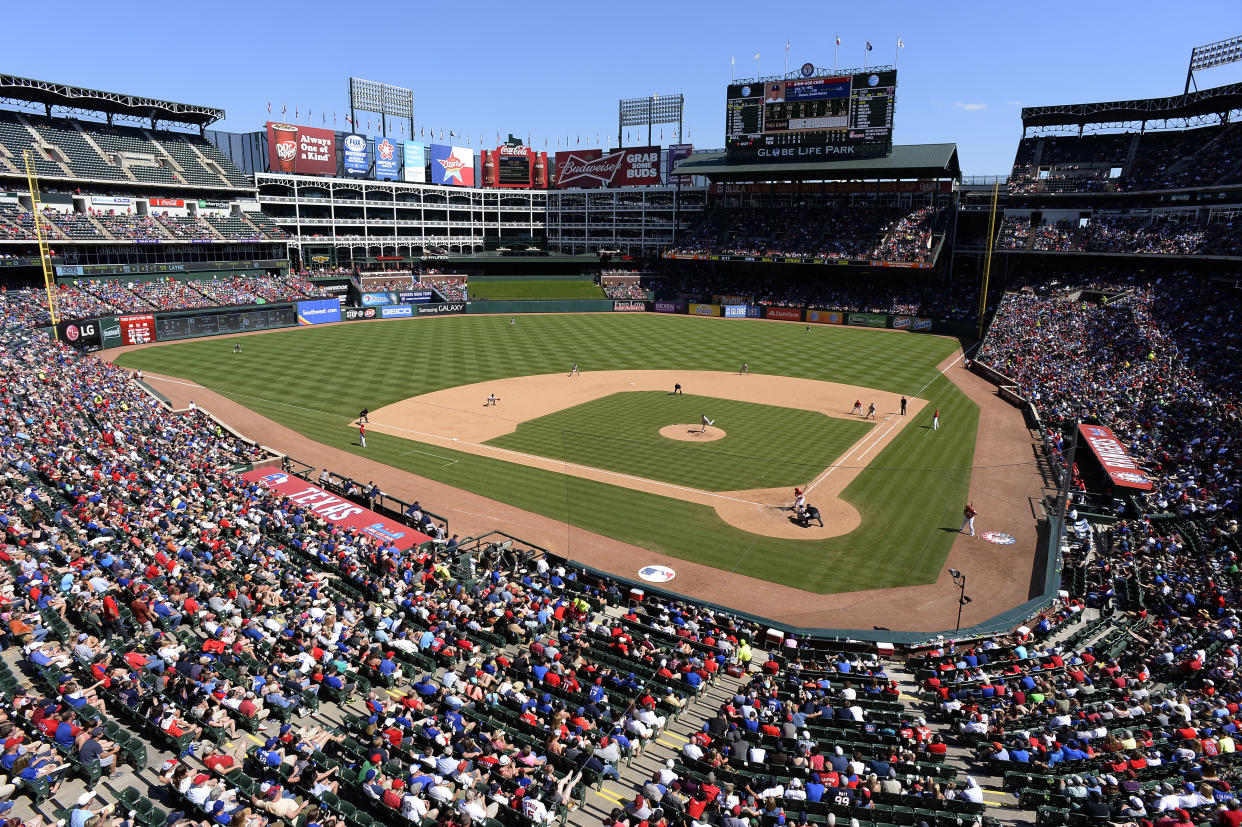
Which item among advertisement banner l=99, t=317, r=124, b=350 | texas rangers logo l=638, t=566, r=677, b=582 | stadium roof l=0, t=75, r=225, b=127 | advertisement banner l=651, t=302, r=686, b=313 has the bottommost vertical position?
texas rangers logo l=638, t=566, r=677, b=582

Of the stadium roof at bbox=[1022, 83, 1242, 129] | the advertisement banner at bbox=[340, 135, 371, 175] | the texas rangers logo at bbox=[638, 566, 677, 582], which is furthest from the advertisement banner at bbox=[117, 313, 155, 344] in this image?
the stadium roof at bbox=[1022, 83, 1242, 129]

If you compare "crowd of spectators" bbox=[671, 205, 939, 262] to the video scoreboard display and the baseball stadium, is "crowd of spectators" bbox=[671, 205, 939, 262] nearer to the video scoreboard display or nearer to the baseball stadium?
the baseball stadium

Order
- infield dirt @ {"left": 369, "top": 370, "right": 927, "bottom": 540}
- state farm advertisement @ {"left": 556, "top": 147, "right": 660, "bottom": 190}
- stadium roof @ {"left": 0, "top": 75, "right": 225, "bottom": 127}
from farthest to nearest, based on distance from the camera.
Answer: state farm advertisement @ {"left": 556, "top": 147, "right": 660, "bottom": 190}
stadium roof @ {"left": 0, "top": 75, "right": 225, "bottom": 127}
infield dirt @ {"left": 369, "top": 370, "right": 927, "bottom": 540}

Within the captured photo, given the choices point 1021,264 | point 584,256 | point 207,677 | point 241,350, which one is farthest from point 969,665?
point 584,256

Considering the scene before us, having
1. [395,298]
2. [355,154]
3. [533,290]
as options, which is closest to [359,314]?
[395,298]

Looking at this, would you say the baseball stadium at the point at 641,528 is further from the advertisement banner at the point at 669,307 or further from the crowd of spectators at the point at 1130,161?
the advertisement banner at the point at 669,307

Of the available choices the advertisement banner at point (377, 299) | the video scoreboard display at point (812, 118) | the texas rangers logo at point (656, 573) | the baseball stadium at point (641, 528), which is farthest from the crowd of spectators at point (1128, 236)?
the advertisement banner at point (377, 299)
